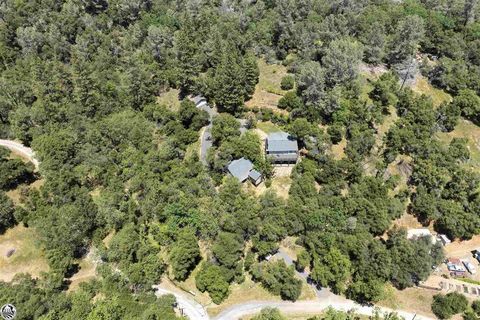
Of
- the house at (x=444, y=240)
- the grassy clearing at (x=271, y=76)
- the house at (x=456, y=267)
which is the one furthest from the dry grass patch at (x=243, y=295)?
the grassy clearing at (x=271, y=76)

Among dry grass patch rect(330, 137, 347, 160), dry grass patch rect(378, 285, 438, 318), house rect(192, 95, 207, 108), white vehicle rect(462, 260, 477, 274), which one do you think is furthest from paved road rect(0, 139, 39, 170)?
white vehicle rect(462, 260, 477, 274)

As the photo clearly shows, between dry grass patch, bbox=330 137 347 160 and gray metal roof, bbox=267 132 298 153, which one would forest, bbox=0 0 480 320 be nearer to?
dry grass patch, bbox=330 137 347 160

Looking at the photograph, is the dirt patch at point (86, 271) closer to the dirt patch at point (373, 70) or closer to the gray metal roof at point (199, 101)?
the gray metal roof at point (199, 101)

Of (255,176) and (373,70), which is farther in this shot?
(373,70)

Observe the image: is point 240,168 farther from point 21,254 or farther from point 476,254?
point 21,254

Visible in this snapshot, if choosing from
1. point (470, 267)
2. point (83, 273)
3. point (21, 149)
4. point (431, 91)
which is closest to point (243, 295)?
point (83, 273)
